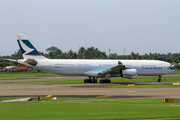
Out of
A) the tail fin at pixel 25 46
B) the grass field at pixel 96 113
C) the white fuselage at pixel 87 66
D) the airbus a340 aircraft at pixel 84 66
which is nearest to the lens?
the grass field at pixel 96 113

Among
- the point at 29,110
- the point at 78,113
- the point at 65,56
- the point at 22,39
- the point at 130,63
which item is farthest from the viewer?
the point at 65,56

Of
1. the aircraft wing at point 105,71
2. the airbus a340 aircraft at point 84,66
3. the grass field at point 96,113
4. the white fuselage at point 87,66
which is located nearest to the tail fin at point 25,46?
the airbus a340 aircraft at point 84,66

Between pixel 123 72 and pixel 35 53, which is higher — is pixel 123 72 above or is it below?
below

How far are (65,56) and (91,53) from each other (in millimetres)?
16609

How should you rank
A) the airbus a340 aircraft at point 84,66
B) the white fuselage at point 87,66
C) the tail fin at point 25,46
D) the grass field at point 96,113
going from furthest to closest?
1. the white fuselage at point 87,66
2. the airbus a340 aircraft at point 84,66
3. the tail fin at point 25,46
4. the grass field at point 96,113

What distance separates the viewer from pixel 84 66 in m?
48.8

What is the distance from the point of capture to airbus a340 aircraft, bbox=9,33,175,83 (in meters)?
46.4

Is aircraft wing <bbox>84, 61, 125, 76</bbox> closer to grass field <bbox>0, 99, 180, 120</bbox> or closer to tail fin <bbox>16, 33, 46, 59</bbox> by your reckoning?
tail fin <bbox>16, 33, 46, 59</bbox>

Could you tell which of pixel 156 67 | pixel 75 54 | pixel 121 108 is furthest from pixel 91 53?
pixel 121 108

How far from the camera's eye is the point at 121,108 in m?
18.1

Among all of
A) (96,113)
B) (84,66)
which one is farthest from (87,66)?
(96,113)

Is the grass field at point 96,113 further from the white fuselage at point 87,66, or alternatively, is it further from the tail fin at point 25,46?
the tail fin at point 25,46

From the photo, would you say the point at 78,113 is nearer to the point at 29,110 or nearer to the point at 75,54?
the point at 29,110

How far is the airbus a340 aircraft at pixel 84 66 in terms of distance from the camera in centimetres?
4638
